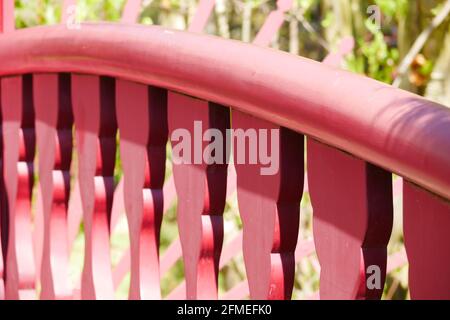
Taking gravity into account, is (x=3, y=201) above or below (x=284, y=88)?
below

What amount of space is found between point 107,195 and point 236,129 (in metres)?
0.58

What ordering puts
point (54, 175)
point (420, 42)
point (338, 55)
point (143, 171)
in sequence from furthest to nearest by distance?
point (420, 42) < point (338, 55) < point (54, 175) < point (143, 171)

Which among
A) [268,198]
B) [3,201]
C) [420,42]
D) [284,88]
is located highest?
[420,42]

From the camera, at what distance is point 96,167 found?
2.25m

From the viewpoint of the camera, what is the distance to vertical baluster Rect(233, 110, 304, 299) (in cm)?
168

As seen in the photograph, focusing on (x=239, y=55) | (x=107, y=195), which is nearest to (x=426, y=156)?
(x=239, y=55)

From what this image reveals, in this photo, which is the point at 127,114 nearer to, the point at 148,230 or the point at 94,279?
the point at 148,230

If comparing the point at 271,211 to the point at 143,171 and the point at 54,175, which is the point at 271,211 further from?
the point at 54,175

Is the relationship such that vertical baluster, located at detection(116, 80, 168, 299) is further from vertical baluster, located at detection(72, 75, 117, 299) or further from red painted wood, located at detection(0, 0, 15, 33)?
red painted wood, located at detection(0, 0, 15, 33)

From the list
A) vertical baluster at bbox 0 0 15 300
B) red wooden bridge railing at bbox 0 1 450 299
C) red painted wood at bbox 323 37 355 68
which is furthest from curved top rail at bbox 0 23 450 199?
red painted wood at bbox 323 37 355 68

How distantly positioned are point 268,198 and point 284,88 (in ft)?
0.76

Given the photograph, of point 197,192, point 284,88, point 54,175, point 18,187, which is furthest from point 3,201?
point 284,88

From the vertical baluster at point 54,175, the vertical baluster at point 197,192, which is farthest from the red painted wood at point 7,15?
the vertical baluster at point 197,192

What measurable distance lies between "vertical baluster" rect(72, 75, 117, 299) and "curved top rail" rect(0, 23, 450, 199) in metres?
0.06
